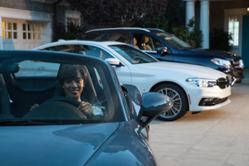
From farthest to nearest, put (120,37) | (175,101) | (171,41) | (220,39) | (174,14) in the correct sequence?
(174,14) < (220,39) < (120,37) < (171,41) < (175,101)

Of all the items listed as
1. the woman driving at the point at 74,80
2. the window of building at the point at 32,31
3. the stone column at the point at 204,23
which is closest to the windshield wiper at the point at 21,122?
the woman driving at the point at 74,80

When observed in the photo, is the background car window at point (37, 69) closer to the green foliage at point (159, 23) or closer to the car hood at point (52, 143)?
the car hood at point (52, 143)

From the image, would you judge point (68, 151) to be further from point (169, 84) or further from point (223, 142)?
point (169, 84)

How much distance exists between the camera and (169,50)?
372 inches

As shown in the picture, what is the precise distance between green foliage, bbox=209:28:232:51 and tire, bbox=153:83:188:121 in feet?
38.8

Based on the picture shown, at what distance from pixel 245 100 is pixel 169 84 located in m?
3.11

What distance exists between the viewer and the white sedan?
22.4 ft

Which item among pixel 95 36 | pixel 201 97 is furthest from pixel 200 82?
pixel 95 36

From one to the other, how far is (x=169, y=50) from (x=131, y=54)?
201 cm

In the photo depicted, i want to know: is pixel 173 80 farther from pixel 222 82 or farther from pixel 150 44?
pixel 150 44

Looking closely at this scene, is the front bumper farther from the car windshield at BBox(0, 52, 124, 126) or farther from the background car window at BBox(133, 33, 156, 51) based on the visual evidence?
the car windshield at BBox(0, 52, 124, 126)

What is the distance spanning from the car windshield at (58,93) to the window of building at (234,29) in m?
16.9

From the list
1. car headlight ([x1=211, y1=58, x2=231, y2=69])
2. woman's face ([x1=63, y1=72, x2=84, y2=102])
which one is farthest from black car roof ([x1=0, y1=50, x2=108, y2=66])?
car headlight ([x1=211, y1=58, x2=231, y2=69])

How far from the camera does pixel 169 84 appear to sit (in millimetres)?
7035
